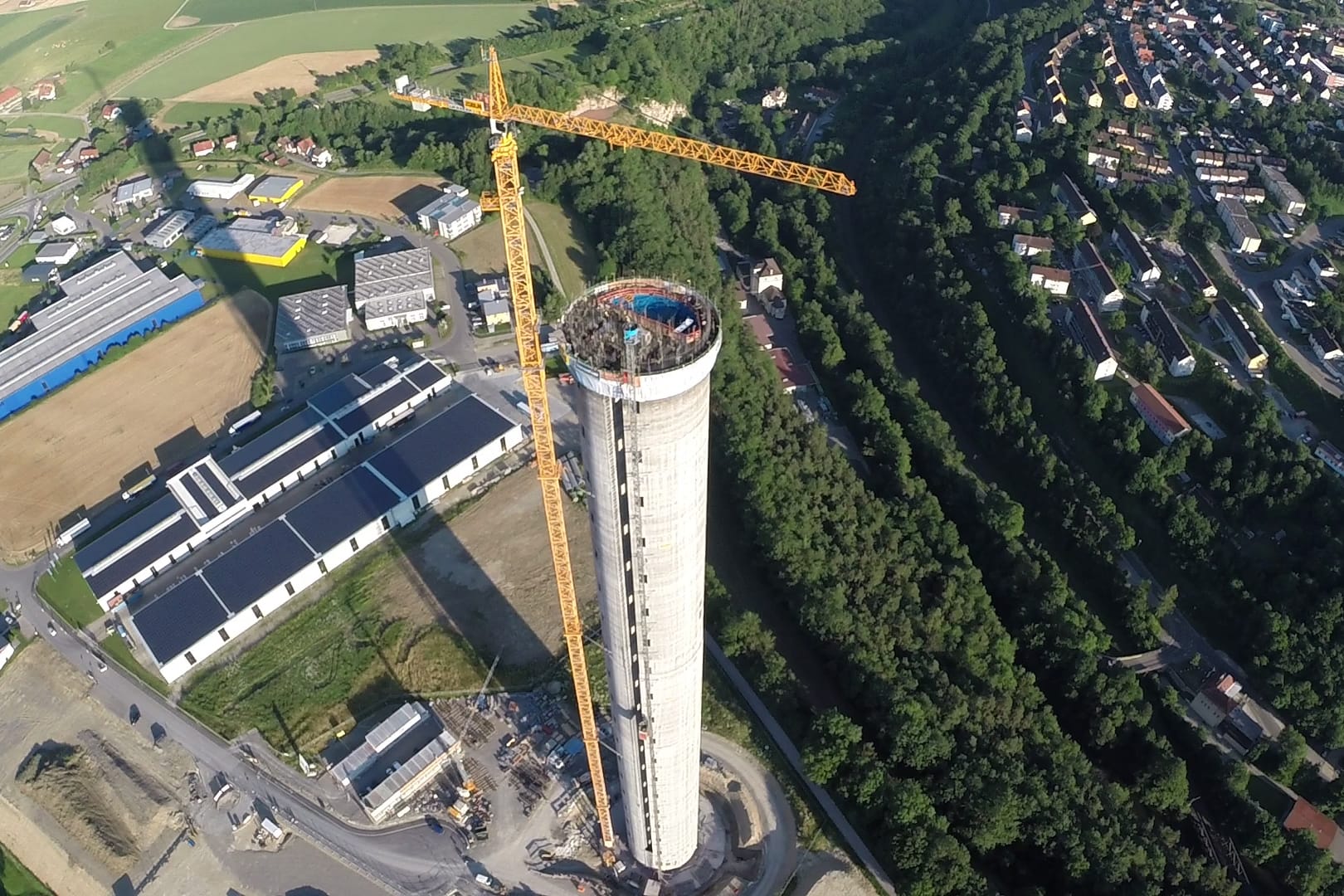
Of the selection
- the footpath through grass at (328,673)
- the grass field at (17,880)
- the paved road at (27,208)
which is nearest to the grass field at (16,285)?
the paved road at (27,208)

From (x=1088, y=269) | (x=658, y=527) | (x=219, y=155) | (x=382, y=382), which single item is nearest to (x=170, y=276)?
(x=219, y=155)

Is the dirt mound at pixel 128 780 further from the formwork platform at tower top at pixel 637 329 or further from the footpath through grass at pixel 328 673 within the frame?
the formwork platform at tower top at pixel 637 329

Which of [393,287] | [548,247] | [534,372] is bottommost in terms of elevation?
[548,247]

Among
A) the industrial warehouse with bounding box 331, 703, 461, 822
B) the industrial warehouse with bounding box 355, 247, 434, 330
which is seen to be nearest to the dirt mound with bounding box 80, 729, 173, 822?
the industrial warehouse with bounding box 331, 703, 461, 822

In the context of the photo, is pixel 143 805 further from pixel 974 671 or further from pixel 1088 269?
pixel 1088 269

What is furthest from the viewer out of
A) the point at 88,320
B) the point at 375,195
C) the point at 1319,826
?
the point at 375,195

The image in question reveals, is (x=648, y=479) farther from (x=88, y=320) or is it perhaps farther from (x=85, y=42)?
(x=85, y=42)

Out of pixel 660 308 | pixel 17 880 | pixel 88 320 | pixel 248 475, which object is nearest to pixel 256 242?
pixel 88 320
